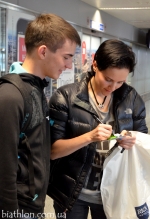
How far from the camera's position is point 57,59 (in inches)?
49.9

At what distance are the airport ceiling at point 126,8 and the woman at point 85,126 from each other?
474 cm

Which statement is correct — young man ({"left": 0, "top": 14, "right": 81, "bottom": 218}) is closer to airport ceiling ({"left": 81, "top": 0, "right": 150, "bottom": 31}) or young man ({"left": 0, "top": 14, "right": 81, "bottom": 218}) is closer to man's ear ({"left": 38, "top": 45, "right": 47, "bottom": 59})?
man's ear ({"left": 38, "top": 45, "right": 47, "bottom": 59})

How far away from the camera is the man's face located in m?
1.26

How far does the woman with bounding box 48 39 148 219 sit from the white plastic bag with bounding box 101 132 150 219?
0.05 meters

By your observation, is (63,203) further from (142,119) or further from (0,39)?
(0,39)

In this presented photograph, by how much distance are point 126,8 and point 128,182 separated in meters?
5.81

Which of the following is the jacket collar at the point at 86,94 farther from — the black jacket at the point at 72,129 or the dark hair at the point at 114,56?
the dark hair at the point at 114,56

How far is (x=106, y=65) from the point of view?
1481 millimetres

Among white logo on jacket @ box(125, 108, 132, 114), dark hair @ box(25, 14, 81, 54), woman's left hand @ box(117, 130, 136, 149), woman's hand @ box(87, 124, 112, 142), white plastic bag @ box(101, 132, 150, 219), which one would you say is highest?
dark hair @ box(25, 14, 81, 54)

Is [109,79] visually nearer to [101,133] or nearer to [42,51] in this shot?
[101,133]

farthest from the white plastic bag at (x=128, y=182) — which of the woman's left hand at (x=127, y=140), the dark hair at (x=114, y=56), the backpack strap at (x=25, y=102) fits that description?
the backpack strap at (x=25, y=102)

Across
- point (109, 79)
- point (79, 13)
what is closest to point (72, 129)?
point (109, 79)

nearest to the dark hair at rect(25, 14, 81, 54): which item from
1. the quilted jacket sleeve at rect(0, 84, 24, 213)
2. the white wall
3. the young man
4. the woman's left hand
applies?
the young man

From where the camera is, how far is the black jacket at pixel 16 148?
1060 millimetres
